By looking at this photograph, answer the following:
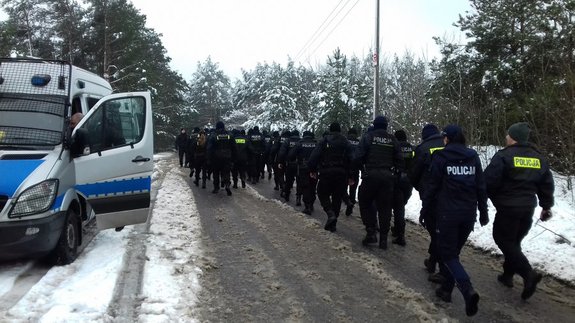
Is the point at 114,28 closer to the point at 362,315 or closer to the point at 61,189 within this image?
the point at 61,189

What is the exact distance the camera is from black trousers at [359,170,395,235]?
22.4ft

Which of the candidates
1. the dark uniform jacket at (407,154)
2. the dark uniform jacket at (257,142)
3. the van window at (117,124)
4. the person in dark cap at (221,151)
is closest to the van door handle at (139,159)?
the van window at (117,124)

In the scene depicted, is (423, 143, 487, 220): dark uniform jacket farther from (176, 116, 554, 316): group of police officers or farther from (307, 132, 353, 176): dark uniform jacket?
(307, 132, 353, 176): dark uniform jacket

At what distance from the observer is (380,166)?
687cm

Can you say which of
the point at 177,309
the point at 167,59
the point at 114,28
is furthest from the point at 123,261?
the point at 167,59

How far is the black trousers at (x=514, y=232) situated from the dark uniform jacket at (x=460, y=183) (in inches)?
19.4

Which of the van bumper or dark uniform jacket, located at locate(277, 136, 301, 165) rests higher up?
dark uniform jacket, located at locate(277, 136, 301, 165)

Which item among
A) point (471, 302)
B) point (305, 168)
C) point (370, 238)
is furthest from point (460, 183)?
point (305, 168)

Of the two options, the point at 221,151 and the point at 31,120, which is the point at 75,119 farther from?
the point at 221,151

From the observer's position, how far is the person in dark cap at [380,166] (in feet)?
22.5

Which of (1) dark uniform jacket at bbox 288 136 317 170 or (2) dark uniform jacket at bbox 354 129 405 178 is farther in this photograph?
(1) dark uniform jacket at bbox 288 136 317 170

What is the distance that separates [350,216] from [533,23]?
10.1 m

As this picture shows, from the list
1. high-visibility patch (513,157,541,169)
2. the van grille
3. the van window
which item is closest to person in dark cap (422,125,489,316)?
high-visibility patch (513,157,541,169)

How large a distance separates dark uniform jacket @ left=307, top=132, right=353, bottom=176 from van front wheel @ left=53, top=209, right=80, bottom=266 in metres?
4.18
